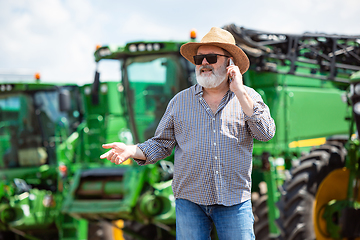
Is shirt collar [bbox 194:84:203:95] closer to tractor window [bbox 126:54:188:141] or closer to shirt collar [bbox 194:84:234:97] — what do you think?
shirt collar [bbox 194:84:234:97]

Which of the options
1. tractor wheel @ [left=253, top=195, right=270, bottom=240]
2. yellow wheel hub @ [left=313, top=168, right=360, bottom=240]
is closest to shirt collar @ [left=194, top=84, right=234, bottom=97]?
yellow wheel hub @ [left=313, top=168, right=360, bottom=240]

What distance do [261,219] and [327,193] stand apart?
115cm

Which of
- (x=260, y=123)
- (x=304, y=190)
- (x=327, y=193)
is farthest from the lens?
(x=327, y=193)

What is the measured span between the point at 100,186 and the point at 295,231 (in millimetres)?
3041

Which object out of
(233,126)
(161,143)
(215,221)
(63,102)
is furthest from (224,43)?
(63,102)

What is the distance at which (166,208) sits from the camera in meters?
6.51

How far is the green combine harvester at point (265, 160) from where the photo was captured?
5.48m

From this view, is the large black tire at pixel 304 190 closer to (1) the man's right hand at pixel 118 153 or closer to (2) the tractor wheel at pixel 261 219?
(2) the tractor wheel at pixel 261 219

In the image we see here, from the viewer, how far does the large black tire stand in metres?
5.24

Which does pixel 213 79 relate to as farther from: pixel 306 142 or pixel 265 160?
pixel 306 142

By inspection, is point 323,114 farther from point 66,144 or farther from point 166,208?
point 66,144

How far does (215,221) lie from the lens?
2699mm

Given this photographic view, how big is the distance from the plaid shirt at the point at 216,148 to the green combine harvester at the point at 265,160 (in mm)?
2453

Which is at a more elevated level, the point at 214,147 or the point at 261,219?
the point at 214,147
